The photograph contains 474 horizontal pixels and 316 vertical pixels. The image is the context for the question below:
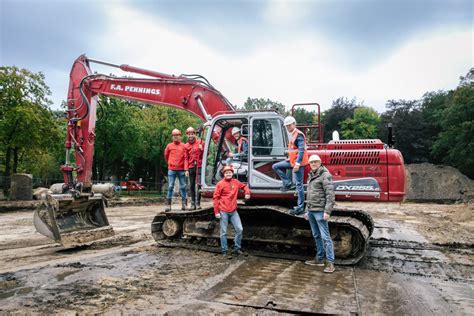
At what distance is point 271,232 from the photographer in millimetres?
7496

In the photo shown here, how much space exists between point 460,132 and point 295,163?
39283mm

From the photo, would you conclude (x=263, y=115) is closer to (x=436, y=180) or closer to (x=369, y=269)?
(x=369, y=269)

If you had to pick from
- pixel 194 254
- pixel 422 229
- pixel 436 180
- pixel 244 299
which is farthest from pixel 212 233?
pixel 436 180

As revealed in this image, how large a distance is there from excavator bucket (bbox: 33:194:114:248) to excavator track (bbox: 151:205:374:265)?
56.1 inches

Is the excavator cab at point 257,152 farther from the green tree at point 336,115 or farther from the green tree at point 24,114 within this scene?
the green tree at point 336,115

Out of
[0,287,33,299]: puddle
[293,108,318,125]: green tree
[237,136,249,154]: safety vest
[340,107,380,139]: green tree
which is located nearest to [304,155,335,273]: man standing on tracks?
[237,136,249,154]: safety vest

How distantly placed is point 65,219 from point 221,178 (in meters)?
3.72

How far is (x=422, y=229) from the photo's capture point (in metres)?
13.4

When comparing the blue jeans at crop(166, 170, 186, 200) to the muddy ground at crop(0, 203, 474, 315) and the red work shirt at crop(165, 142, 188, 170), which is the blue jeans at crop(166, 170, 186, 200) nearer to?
the red work shirt at crop(165, 142, 188, 170)

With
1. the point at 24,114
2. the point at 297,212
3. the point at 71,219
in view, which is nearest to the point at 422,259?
the point at 297,212

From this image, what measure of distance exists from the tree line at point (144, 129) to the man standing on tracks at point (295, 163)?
1840 cm

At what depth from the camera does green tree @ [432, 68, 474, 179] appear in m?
38.5

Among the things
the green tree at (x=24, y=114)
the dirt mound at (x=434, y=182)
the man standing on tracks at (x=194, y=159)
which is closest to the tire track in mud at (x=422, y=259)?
the man standing on tracks at (x=194, y=159)

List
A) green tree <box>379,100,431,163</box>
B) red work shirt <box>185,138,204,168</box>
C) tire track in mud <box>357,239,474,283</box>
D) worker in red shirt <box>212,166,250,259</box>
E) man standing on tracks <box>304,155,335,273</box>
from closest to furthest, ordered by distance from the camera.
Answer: man standing on tracks <box>304,155,335,273</box>
tire track in mud <box>357,239,474,283</box>
worker in red shirt <box>212,166,250,259</box>
red work shirt <box>185,138,204,168</box>
green tree <box>379,100,431,163</box>
